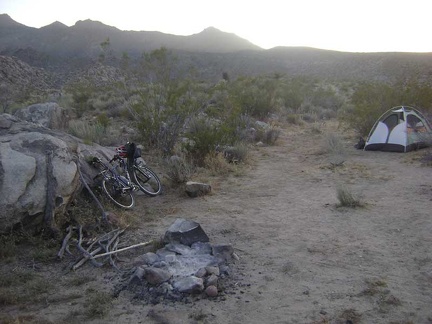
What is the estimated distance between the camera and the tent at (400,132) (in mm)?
11570

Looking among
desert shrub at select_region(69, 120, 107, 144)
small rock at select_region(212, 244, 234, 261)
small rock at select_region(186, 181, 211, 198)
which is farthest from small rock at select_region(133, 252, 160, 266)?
desert shrub at select_region(69, 120, 107, 144)

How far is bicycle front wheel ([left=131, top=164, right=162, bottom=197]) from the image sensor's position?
8.16 m

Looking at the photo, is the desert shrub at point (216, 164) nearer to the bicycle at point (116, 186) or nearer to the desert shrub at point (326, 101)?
the bicycle at point (116, 186)

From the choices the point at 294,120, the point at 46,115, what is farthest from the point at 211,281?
the point at 294,120

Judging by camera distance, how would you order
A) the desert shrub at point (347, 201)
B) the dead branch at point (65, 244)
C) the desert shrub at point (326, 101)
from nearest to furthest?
the dead branch at point (65, 244) < the desert shrub at point (347, 201) < the desert shrub at point (326, 101)

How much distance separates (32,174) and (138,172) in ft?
9.08

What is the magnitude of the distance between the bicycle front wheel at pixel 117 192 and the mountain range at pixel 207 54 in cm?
1765

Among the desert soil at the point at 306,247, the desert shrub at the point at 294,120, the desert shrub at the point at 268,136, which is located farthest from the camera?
the desert shrub at the point at 294,120

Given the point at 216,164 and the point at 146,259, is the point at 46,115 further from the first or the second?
the point at 146,259

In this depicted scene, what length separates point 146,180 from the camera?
334 inches

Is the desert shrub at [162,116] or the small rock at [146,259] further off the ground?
the desert shrub at [162,116]

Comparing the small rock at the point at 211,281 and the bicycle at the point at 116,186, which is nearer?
the small rock at the point at 211,281

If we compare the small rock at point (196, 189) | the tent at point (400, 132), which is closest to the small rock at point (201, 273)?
the small rock at point (196, 189)

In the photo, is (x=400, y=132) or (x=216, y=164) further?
(x=400, y=132)
